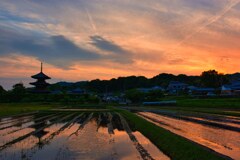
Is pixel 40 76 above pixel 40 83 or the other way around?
above

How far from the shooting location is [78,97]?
79562mm

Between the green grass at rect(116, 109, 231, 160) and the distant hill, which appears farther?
the distant hill

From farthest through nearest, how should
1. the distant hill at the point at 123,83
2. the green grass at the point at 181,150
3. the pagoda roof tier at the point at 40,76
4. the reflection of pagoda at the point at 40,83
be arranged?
1. the distant hill at the point at 123,83
2. the reflection of pagoda at the point at 40,83
3. the pagoda roof tier at the point at 40,76
4. the green grass at the point at 181,150

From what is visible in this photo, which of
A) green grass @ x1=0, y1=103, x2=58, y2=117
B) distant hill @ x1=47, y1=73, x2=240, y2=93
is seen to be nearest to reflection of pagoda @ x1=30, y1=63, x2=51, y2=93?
green grass @ x1=0, y1=103, x2=58, y2=117

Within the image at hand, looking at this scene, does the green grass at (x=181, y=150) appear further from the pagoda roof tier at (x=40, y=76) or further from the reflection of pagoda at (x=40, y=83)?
the reflection of pagoda at (x=40, y=83)

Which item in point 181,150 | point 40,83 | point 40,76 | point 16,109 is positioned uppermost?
point 40,76

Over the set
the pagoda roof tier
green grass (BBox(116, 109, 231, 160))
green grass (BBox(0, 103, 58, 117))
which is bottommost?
green grass (BBox(116, 109, 231, 160))

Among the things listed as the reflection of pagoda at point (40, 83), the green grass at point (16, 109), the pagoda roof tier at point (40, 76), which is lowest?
the green grass at point (16, 109)

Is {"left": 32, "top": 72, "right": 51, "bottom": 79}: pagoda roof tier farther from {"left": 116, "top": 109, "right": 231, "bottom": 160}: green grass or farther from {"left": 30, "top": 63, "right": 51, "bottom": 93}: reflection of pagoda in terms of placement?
{"left": 116, "top": 109, "right": 231, "bottom": 160}: green grass

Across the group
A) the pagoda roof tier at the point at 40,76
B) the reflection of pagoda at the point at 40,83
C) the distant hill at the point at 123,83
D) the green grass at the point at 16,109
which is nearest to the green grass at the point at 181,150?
the green grass at the point at 16,109

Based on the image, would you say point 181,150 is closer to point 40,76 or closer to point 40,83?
point 40,76

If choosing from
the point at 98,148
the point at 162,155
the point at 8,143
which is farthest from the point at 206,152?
the point at 8,143

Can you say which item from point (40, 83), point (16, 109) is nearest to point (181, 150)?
point (16, 109)

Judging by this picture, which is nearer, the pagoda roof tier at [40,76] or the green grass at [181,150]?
the green grass at [181,150]
